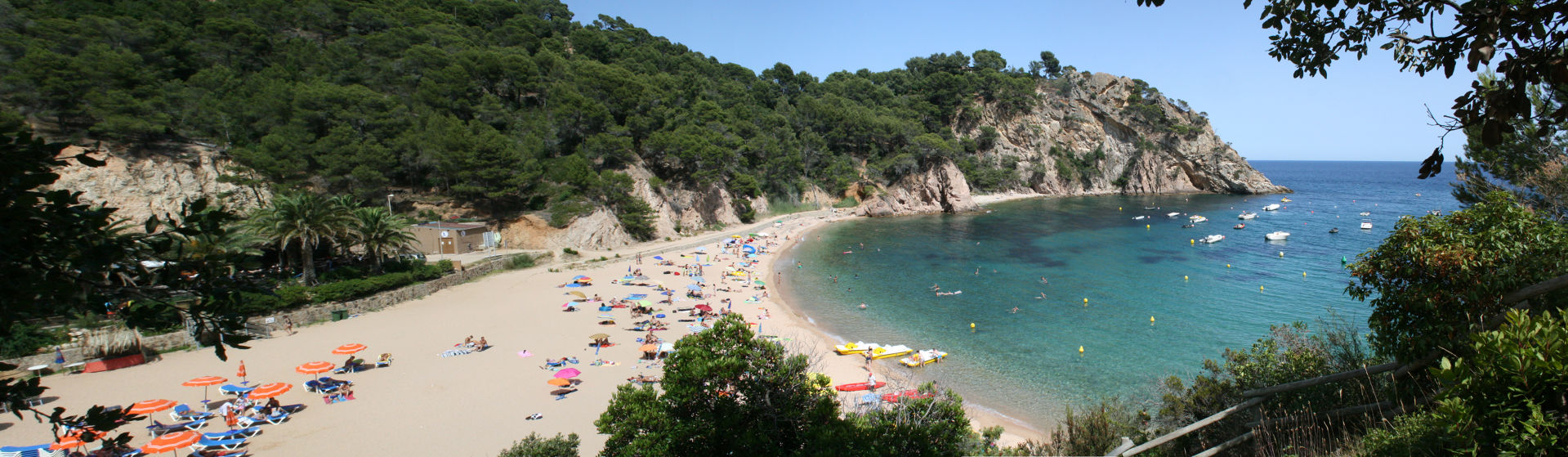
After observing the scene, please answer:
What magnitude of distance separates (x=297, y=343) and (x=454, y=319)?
4505 millimetres

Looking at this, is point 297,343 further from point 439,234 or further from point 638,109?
point 638,109

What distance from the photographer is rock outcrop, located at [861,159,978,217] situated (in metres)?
61.1

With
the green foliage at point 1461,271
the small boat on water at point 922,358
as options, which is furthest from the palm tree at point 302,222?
the green foliage at point 1461,271

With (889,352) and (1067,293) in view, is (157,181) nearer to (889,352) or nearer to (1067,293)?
(889,352)

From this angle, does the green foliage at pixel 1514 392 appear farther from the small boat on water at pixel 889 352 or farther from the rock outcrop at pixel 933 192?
the rock outcrop at pixel 933 192

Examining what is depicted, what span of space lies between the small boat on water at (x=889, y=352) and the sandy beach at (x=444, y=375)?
0.37 m

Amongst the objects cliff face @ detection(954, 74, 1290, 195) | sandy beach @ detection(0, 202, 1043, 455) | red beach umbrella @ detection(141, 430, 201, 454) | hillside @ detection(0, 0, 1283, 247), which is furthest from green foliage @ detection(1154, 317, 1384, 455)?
cliff face @ detection(954, 74, 1290, 195)

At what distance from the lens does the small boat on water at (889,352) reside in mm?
19578

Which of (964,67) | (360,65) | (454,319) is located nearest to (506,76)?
(360,65)

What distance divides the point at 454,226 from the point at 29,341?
17.0 metres

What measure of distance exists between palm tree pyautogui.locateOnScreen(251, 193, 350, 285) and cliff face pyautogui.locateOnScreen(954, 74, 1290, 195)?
70.0m

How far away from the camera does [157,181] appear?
25516 millimetres

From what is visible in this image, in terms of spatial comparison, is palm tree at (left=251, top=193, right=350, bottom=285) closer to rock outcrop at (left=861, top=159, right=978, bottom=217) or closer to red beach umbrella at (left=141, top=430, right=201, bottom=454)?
red beach umbrella at (left=141, top=430, right=201, bottom=454)

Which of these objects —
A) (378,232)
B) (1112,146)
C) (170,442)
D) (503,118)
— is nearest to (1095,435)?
(170,442)
